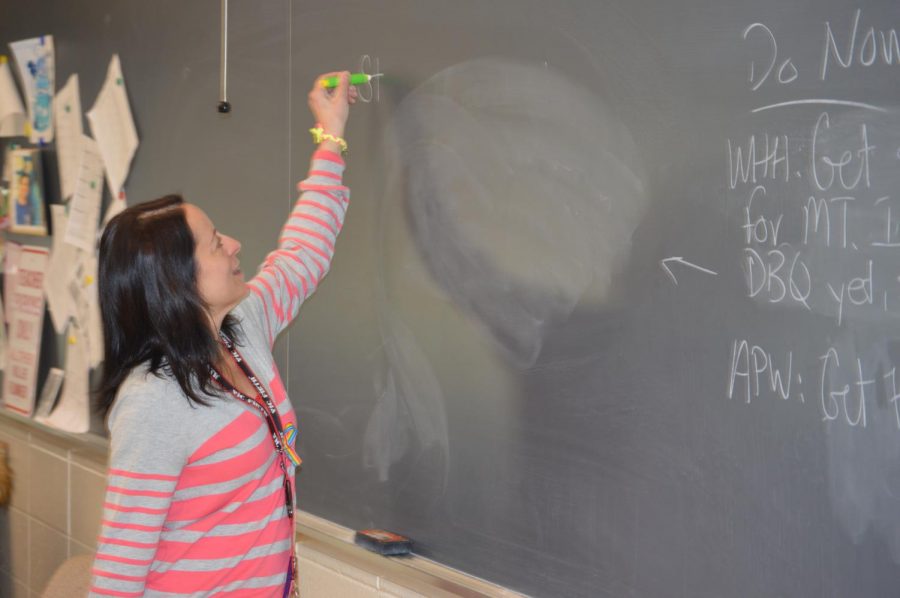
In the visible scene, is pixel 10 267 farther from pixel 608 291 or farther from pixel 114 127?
pixel 608 291

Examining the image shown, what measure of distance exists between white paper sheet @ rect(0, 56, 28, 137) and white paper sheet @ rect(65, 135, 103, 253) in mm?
490

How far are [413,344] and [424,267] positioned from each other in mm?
155

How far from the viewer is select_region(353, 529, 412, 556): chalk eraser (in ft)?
5.72

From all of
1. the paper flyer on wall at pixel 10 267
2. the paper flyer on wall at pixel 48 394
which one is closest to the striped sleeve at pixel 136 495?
the paper flyer on wall at pixel 48 394

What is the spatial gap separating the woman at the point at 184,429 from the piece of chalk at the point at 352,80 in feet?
1.55

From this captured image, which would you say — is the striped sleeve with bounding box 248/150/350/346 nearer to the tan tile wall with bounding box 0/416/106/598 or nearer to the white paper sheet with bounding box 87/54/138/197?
the white paper sheet with bounding box 87/54/138/197

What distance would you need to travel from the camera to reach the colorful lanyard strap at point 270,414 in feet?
4.55

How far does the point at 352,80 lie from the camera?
1754 mm

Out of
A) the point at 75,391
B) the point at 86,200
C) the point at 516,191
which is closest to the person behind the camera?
the point at 516,191

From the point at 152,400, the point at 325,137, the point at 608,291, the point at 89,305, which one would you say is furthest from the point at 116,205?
the point at 608,291

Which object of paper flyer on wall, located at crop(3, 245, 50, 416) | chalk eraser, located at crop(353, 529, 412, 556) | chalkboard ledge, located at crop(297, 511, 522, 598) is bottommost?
chalkboard ledge, located at crop(297, 511, 522, 598)

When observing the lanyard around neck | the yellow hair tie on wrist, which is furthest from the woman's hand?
the lanyard around neck

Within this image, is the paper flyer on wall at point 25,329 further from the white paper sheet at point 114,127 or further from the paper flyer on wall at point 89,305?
the white paper sheet at point 114,127

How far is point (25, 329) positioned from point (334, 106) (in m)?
1.95
